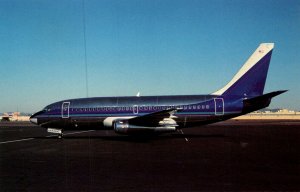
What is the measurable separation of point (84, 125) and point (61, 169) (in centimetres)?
1317

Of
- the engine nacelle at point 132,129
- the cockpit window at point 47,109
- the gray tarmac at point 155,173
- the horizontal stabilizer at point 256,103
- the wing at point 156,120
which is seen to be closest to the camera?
the gray tarmac at point 155,173

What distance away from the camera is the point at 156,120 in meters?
20.7

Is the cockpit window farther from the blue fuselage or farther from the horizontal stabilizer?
the horizontal stabilizer

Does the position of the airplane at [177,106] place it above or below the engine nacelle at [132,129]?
above

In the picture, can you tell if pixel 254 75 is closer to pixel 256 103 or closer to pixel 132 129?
pixel 256 103

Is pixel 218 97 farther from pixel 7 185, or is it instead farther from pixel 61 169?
pixel 7 185

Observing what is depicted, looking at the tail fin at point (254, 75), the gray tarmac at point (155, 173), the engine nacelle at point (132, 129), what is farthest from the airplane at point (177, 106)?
the gray tarmac at point (155, 173)

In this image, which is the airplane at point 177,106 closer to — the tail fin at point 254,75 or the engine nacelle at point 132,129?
the tail fin at point 254,75

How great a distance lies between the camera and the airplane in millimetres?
21984

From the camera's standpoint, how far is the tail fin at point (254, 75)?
22.9 meters

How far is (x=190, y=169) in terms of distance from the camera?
9.72 m

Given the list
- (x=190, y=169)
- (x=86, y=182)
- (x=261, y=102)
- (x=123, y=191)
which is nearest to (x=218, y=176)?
(x=190, y=169)

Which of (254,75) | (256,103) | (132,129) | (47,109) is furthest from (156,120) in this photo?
(47,109)

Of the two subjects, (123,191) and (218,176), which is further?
(218,176)
